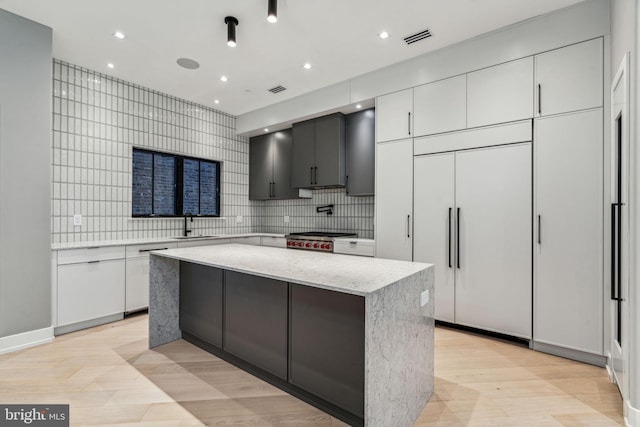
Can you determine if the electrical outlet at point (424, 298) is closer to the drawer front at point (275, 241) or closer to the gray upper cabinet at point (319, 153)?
the gray upper cabinet at point (319, 153)

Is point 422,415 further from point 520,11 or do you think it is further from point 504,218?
point 520,11

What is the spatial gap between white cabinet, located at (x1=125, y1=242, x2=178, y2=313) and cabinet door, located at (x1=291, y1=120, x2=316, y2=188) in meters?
2.13

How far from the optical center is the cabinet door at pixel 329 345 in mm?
1676

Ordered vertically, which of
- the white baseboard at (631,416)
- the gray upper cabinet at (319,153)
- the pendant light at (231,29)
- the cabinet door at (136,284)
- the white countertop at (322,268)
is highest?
the pendant light at (231,29)

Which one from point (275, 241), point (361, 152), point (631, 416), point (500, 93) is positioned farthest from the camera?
point (275, 241)

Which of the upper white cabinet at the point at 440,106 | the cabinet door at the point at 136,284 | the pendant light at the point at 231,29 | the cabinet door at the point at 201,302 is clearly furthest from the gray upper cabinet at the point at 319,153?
the cabinet door at the point at 136,284

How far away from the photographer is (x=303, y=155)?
15.2ft

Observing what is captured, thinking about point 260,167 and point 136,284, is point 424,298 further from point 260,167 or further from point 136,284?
point 260,167

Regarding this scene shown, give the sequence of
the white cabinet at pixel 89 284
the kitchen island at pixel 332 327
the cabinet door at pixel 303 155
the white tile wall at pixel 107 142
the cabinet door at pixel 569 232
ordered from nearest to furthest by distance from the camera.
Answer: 1. the kitchen island at pixel 332 327
2. the cabinet door at pixel 569 232
3. the white cabinet at pixel 89 284
4. the white tile wall at pixel 107 142
5. the cabinet door at pixel 303 155

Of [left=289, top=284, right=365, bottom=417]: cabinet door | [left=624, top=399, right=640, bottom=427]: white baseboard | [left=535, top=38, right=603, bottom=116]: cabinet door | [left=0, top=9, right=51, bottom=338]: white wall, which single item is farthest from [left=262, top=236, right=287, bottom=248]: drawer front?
[left=624, top=399, right=640, bottom=427]: white baseboard

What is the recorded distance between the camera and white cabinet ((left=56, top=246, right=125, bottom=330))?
3.07m

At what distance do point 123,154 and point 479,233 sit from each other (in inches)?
168

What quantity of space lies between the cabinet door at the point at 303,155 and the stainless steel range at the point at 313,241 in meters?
0.77

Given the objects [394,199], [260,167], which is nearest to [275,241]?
[260,167]
